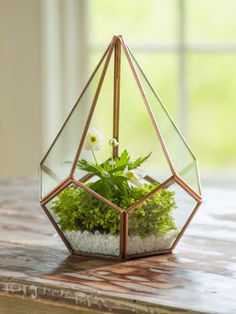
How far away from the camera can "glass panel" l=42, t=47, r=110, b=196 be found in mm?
1222

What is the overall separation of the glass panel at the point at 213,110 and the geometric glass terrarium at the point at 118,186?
71.9 inches

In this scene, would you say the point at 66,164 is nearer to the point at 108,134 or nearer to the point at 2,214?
the point at 2,214

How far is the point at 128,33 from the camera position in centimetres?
314

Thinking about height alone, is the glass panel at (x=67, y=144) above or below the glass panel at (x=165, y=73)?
below

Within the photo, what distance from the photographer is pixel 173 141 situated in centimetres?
122

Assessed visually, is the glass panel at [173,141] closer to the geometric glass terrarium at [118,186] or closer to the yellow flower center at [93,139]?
the geometric glass terrarium at [118,186]

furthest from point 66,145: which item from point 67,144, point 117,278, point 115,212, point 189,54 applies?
point 189,54

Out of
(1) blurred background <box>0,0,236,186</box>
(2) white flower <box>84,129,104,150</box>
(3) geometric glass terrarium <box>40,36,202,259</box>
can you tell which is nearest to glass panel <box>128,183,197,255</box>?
(3) geometric glass terrarium <box>40,36,202,259</box>

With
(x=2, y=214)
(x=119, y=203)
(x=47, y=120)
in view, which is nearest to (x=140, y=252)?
(x=119, y=203)

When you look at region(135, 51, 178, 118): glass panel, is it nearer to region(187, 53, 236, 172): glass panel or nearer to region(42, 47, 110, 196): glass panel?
region(187, 53, 236, 172): glass panel

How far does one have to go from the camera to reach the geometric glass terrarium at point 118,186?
118cm

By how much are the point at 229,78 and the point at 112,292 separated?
7.01ft

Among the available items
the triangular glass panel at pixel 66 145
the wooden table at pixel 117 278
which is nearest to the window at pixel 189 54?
the wooden table at pixel 117 278

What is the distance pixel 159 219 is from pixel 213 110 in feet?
6.38
